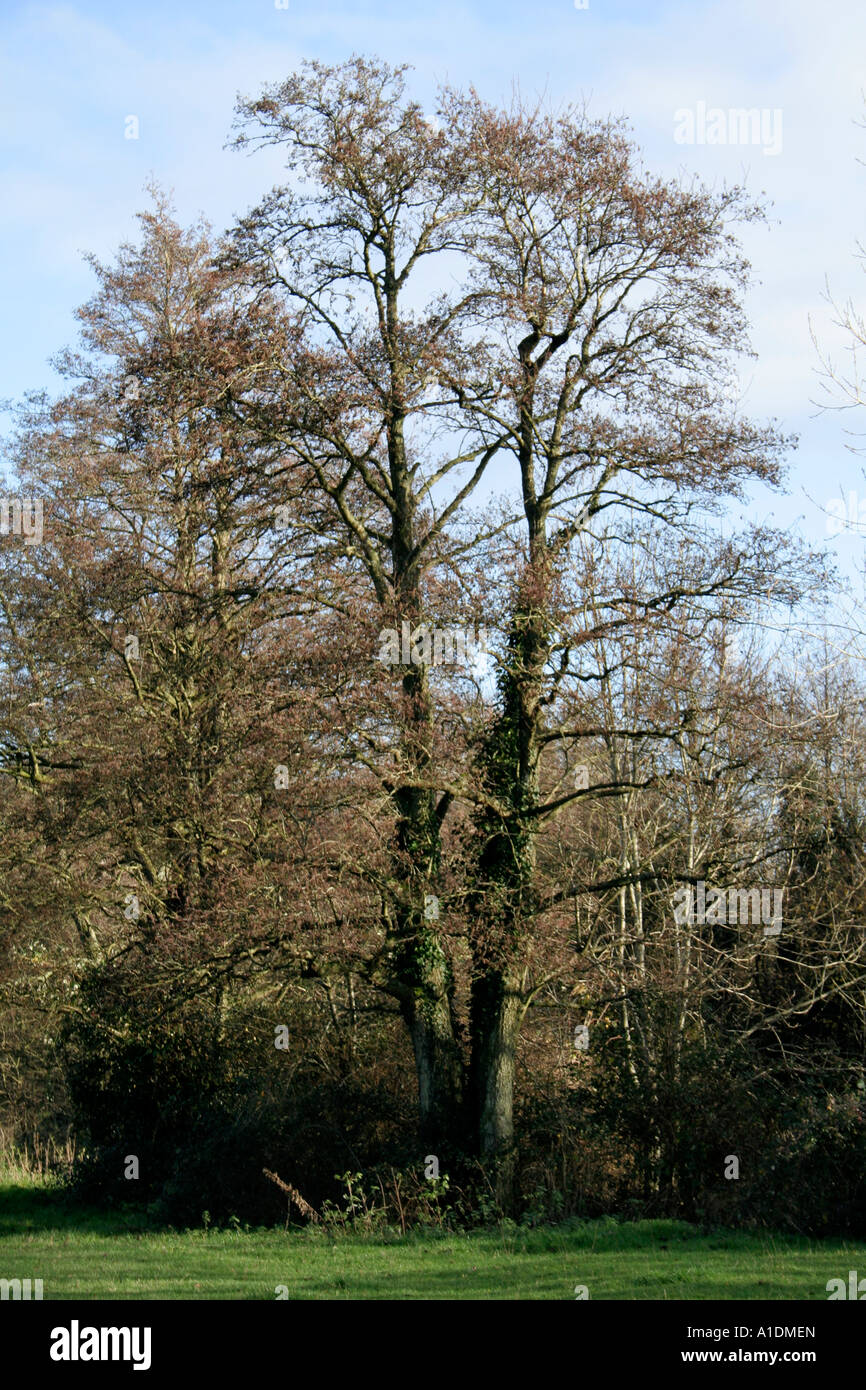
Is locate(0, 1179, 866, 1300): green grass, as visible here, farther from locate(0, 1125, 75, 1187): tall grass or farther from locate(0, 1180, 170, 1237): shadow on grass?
locate(0, 1125, 75, 1187): tall grass

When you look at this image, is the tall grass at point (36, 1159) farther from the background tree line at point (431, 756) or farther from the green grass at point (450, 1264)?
the green grass at point (450, 1264)

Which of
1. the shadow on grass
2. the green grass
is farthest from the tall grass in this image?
the green grass

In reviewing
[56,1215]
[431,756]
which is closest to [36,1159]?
[56,1215]

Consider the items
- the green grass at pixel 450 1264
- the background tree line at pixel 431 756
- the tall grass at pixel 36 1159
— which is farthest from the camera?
the tall grass at pixel 36 1159

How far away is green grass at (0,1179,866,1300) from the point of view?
9.52 metres

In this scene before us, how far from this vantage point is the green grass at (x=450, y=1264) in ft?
31.2

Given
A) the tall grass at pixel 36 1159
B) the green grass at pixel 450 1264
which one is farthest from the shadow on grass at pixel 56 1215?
the green grass at pixel 450 1264

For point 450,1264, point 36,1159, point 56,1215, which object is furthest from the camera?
point 36,1159

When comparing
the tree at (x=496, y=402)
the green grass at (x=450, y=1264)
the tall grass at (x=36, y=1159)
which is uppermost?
the tree at (x=496, y=402)

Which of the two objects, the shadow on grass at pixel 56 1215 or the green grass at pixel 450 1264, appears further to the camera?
the shadow on grass at pixel 56 1215

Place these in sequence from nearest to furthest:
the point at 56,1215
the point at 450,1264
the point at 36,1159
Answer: the point at 450,1264, the point at 56,1215, the point at 36,1159

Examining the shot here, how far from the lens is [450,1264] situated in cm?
1121

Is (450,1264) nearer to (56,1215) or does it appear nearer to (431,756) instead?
(431,756)

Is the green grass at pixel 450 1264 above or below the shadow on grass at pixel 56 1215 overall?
above
